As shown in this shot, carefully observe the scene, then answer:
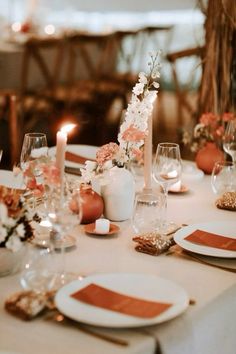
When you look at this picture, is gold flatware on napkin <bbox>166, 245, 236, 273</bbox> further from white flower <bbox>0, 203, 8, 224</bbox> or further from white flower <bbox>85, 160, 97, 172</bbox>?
white flower <bbox>0, 203, 8, 224</bbox>

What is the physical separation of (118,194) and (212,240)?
0.33 metres

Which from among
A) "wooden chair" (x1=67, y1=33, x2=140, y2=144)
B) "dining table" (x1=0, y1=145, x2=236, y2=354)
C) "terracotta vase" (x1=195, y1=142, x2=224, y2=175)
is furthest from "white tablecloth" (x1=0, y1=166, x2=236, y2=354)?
"wooden chair" (x1=67, y1=33, x2=140, y2=144)

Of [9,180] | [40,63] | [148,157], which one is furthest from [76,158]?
[40,63]

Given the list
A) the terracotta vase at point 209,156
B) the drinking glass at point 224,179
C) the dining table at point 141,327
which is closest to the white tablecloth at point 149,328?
the dining table at point 141,327

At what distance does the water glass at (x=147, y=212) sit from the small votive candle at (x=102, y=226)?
8cm

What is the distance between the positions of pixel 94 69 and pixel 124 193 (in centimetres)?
480

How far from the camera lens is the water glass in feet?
5.11

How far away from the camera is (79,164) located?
2.28m

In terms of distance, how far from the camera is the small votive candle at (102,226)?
5.38 feet

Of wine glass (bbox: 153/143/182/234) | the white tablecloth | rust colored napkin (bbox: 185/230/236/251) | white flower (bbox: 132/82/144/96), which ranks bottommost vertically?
the white tablecloth

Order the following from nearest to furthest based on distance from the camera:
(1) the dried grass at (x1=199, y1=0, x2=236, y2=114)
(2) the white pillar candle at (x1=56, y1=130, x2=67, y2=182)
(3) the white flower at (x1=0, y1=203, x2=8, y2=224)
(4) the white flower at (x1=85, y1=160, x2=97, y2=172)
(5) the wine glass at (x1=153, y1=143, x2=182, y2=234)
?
1. (3) the white flower at (x1=0, y1=203, x2=8, y2=224)
2. (2) the white pillar candle at (x1=56, y1=130, x2=67, y2=182)
3. (4) the white flower at (x1=85, y1=160, x2=97, y2=172)
4. (5) the wine glass at (x1=153, y1=143, x2=182, y2=234)
5. (1) the dried grass at (x1=199, y1=0, x2=236, y2=114)

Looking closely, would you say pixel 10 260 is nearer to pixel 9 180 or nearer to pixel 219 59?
pixel 9 180

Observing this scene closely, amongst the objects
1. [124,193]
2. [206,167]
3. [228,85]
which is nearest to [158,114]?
[228,85]

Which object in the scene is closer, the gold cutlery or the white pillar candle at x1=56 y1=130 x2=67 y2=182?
the gold cutlery
